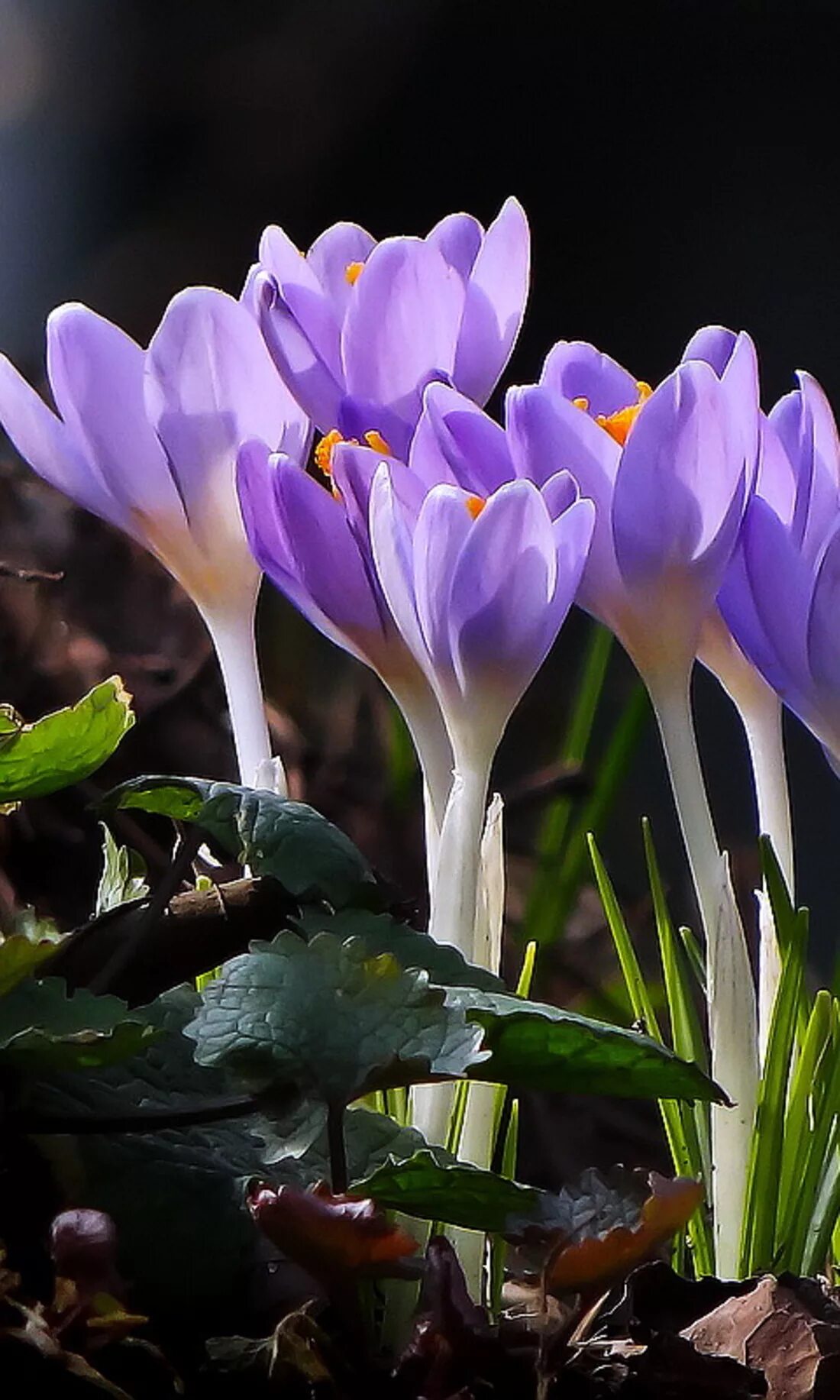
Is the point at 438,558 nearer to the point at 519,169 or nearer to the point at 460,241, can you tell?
the point at 460,241

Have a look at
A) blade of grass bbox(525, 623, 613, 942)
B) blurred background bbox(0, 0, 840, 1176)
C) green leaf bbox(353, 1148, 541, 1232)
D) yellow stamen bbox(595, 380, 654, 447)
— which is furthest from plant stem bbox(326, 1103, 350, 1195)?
blurred background bbox(0, 0, 840, 1176)

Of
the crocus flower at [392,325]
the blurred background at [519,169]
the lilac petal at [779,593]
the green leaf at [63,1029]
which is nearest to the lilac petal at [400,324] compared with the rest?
the crocus flower at [392,325]

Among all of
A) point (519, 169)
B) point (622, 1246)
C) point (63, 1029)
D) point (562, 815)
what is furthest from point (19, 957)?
point (519, 169)

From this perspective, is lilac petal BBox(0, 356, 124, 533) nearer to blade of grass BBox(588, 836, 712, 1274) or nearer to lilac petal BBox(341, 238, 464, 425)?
lilac petal BBox(341, 238, 464, 425)

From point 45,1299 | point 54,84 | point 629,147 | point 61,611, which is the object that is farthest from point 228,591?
point 54,84

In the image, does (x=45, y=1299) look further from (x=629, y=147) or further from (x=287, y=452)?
(x=629, y=147)

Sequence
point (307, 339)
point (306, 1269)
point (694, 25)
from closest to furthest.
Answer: point (306, 1269) → point (307, 339) → point (694, 25)

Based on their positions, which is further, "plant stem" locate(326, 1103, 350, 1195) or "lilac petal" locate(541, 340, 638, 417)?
"lilac petal" locate(541, 340, 638, 417)
